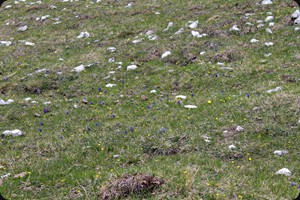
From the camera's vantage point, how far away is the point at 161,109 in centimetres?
1063

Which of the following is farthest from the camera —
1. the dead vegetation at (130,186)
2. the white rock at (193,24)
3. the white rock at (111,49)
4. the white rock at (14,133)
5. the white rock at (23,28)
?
the white rock at (23,28)

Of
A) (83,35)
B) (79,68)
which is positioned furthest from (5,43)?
(79,68)

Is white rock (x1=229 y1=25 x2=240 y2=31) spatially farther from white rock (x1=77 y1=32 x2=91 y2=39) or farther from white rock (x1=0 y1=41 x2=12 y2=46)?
white rock (x1=0 y1=41 x2=12 y2=46)

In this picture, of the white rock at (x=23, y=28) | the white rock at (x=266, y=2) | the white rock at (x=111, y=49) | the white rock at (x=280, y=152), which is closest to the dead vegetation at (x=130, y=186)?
the white rock at (x=280, y=152)

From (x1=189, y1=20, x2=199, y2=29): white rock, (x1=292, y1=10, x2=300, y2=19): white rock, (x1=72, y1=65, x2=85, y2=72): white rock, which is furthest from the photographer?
(x1=189, y1=20, x2=199, y2=29): white rock

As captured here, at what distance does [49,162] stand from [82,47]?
973 centimetres

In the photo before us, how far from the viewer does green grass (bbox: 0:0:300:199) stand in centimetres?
710

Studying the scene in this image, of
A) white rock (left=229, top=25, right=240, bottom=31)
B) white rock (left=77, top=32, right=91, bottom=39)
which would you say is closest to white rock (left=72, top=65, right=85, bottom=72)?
white rock (left=77, top=32, right=91, bottom=39)

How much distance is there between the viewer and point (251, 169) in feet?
24.0

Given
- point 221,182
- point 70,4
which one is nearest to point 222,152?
point 221,182

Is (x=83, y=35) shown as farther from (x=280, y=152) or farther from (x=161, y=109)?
(x=280, y=152)

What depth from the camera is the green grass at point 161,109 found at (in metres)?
7.10

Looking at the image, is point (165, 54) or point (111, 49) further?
point (111, 49)

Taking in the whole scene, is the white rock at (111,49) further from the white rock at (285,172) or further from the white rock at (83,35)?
the white rock at (285,172)
